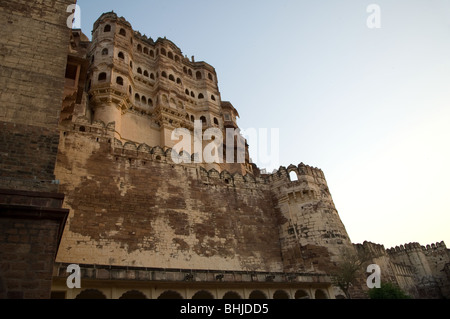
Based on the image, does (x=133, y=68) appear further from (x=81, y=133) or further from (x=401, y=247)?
(x=401, y=247)

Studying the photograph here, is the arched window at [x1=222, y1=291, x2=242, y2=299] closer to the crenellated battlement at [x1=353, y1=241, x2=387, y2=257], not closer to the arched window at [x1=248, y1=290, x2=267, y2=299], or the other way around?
the arched window at [x1=248, y1=290, x2=267, y2=299]

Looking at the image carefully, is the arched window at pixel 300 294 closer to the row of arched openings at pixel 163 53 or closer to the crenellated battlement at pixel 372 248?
the crenellated battlement at pixel 372 248

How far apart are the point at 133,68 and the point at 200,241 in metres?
19.4

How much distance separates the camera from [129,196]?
16906 millimetres

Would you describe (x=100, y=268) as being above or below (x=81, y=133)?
below

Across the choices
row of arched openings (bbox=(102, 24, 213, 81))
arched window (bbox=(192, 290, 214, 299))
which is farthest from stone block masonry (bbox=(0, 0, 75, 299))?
row of arched openings (bbox=(102, 24, 213, 81))

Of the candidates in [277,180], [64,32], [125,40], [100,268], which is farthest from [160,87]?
[100,268]

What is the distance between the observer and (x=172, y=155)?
2014 cm

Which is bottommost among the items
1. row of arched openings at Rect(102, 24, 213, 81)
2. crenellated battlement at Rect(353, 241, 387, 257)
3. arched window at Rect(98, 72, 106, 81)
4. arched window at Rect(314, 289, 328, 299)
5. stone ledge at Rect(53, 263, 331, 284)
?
arched window at Rect(314, 289, 328, 299)

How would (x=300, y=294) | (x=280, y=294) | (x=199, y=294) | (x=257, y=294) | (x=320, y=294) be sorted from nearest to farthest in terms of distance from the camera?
(x=199, y=294)
(x=257, y=294)
(x=280, y=294)
(x=300, y=294)
(x=320, y=294)

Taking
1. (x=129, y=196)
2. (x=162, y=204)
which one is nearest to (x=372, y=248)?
(x=162, y=204)

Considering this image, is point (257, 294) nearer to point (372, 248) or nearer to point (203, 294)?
point (203, 294)

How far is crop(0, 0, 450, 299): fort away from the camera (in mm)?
7770

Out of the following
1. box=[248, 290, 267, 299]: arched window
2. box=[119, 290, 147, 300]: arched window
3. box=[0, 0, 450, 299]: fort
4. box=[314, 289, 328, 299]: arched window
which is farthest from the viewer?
box=[314, 289, 328, 299]: arched window
